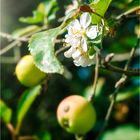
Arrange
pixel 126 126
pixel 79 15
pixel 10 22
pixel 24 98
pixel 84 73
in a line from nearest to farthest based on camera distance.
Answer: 1. pixel 79 15
2. pixel 24 98
3. pixel 126 126
4. pixel 84 73
5. pixel 10 22

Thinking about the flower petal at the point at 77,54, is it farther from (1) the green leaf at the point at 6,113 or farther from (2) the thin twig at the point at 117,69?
(1) the green leaf at the point at 6,113

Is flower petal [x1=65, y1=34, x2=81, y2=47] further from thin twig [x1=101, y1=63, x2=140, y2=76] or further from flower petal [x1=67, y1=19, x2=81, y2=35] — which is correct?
thin twig [x1=101, y1=63, x2=140, y2=76]

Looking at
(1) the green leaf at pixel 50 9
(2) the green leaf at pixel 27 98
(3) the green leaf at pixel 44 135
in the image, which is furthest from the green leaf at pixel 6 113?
(1) the green leaf at pixel 50 9

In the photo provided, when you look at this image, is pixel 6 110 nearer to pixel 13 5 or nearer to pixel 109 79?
pixel 109 79

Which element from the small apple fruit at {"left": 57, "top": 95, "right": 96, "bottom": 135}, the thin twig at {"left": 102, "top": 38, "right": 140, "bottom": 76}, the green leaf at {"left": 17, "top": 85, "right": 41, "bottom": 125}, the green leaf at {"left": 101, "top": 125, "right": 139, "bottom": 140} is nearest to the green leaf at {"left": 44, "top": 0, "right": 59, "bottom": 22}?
the green leaf at {"left": 17, "top": 85, "right": 41, "bottom": 125}

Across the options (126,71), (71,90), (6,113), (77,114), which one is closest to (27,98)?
(6,113)

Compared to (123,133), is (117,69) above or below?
above

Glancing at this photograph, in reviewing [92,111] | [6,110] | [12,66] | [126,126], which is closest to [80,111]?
[92,111]

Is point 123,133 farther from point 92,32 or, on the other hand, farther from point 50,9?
point 92,32
